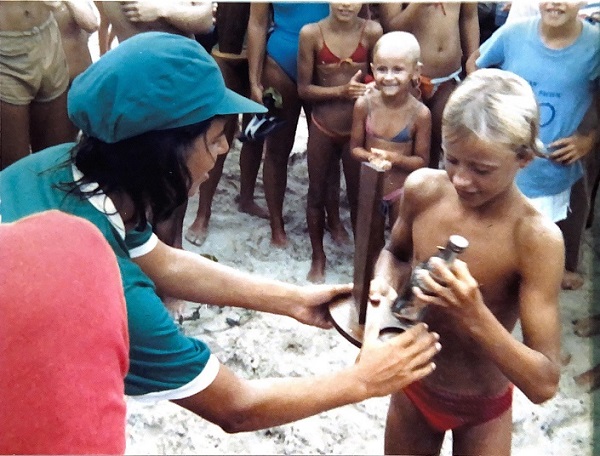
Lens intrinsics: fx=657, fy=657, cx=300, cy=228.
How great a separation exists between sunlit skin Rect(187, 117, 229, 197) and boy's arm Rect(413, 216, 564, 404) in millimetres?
239

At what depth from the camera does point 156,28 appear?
0.79 meters

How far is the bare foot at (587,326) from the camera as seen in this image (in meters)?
0.97

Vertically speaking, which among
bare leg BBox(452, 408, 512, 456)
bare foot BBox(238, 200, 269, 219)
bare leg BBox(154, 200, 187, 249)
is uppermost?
bare leg BBox(154, 200, 187, 249)

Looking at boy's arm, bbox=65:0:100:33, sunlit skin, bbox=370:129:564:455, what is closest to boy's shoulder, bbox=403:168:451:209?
sunlit skin, bbox=370:129:564:455

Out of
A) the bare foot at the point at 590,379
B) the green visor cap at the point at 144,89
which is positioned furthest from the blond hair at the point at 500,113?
the bare foot at the point at 590,379

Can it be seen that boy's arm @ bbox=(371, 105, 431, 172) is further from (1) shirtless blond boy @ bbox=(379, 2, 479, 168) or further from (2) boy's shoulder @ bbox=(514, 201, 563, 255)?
(2) boy's shoulder @ bbox=(514, 201, 563, 255)

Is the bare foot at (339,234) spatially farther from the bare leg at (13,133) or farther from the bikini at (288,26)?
the bare leg at (13,133)

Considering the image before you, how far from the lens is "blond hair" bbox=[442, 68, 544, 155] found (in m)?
0.58

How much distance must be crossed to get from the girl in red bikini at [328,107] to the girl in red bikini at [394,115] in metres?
0.02

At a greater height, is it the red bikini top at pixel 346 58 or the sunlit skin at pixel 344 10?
the sunlit skin at pixel 344 10

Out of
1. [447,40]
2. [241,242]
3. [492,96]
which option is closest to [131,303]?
[492,96]

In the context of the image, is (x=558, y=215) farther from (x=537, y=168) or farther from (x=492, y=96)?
(x=492, y=96)

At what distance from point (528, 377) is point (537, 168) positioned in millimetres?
452

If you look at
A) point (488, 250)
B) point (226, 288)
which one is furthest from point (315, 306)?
point (488, 250)
